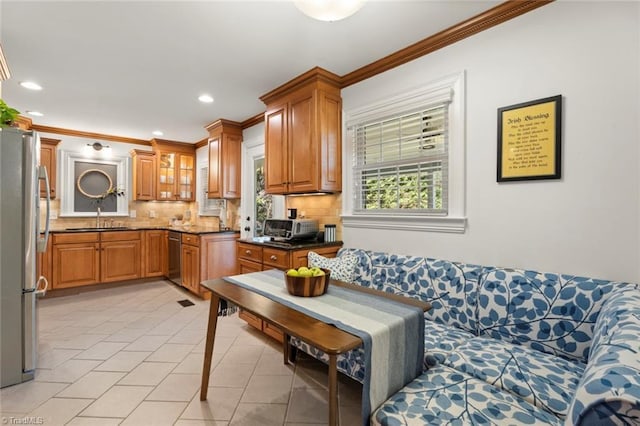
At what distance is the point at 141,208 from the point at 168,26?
434cm

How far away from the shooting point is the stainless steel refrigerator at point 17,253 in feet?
6.79

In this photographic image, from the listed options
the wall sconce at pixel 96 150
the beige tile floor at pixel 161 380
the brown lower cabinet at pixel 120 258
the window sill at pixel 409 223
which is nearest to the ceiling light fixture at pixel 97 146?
the wall sconce at pixel 96 150

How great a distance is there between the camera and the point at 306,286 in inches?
63.6

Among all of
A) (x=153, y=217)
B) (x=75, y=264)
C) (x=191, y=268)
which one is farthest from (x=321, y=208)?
(x=153, y=217)

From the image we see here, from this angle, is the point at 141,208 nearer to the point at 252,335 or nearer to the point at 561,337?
the point at 252,335

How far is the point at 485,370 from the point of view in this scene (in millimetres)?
1444

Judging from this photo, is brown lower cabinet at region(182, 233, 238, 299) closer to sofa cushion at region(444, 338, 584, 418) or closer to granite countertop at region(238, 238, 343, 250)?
granite countertop at region(238, 238, 343, 250)

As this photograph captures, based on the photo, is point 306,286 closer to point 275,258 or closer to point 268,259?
point 275,258

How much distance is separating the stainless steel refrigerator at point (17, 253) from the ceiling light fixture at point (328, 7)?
2177 millimetres

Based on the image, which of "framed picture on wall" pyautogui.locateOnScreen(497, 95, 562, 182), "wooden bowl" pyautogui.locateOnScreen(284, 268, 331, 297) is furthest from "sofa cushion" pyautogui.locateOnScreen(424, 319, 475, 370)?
"framed picture on wall" pyautogui.locateOnScreen(497, 95, 562, 182)

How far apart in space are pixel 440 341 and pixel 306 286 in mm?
878

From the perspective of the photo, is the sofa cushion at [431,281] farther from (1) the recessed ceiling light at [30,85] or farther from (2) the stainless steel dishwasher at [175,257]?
(1) the recessed ceiling light at [30,85]

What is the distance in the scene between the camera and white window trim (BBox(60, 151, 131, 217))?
4887 millimetres

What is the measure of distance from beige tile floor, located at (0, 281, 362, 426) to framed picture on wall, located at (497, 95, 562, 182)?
1.85 metres
